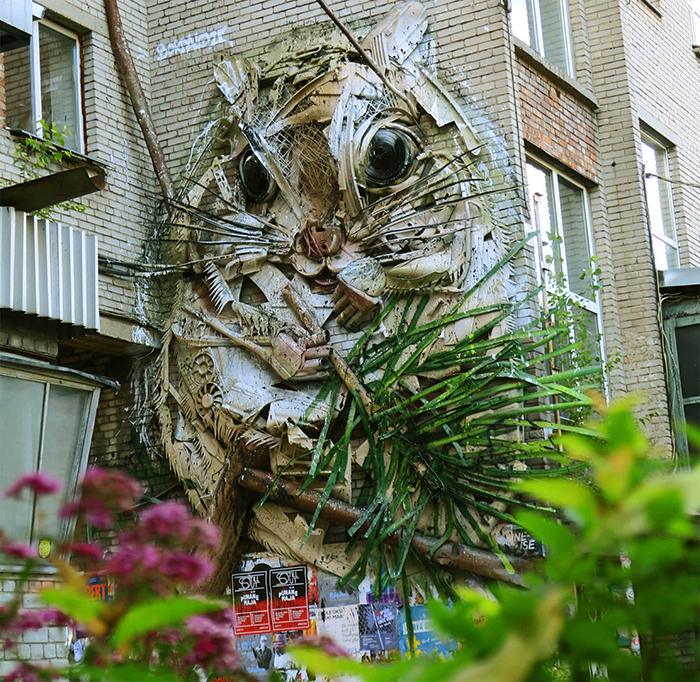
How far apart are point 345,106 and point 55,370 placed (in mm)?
3686

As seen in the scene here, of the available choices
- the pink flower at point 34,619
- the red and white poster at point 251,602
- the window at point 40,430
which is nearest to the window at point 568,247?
the red and white poster at point 251,602

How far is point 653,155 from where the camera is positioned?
12781mm

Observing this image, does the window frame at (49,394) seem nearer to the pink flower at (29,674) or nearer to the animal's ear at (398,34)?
the animal's ear at (398,34)

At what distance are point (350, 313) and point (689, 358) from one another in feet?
12.7

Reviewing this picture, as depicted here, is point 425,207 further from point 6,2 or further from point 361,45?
point 6,2

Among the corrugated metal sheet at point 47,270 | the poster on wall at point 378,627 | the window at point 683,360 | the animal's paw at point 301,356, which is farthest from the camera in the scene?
the window at point 683,360

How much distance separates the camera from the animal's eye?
33.7ft

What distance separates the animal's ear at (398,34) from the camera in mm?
9906

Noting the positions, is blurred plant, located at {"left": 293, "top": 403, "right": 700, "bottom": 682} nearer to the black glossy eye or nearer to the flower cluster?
the flower cluster

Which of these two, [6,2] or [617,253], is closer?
[6,2]

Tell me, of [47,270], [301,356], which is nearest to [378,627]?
[301,356]

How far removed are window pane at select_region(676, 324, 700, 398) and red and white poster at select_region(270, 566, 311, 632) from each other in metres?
4.49

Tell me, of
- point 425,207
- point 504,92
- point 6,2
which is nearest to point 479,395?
point 425,207

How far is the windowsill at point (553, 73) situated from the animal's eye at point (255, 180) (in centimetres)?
255
